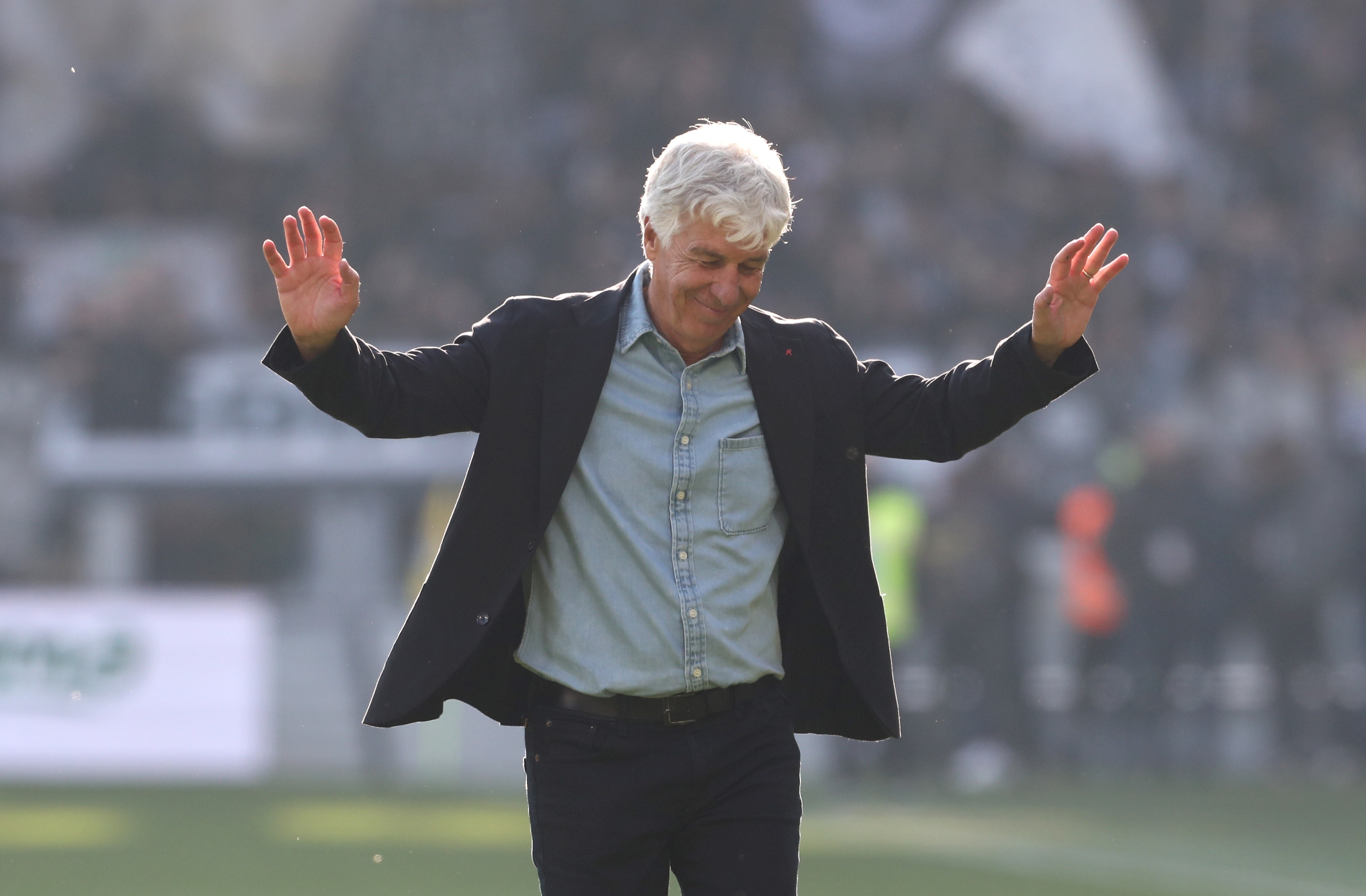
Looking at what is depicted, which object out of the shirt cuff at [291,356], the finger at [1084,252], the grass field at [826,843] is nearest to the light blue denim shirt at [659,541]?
the shirt cuff at [291,356]

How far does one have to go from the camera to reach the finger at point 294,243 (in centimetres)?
259

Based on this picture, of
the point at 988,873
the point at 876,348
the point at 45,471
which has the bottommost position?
the point at 988,873

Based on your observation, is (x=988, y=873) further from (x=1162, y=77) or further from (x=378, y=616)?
(x=1162, y=77)

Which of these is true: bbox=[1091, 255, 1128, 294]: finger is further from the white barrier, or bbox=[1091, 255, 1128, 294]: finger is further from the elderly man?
the white barrier

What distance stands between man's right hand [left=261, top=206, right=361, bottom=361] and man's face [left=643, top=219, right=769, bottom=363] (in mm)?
448

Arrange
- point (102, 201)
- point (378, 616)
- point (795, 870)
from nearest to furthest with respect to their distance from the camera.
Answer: point (795, 870) < point (378, 616) < point (102, 201)

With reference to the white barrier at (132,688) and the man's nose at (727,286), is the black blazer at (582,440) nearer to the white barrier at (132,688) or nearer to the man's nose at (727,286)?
the man's nose at (727,286)

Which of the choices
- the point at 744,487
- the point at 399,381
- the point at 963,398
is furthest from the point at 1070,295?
the point at 399,381

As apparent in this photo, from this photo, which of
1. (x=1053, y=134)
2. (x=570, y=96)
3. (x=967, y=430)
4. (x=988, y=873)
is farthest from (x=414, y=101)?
(x=967, y=430)

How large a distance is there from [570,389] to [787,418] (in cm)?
33

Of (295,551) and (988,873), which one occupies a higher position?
(295,551)

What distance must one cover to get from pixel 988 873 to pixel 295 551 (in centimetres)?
485

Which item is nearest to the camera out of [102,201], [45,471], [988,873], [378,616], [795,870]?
[795,870]

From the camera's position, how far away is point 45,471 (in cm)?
1035
